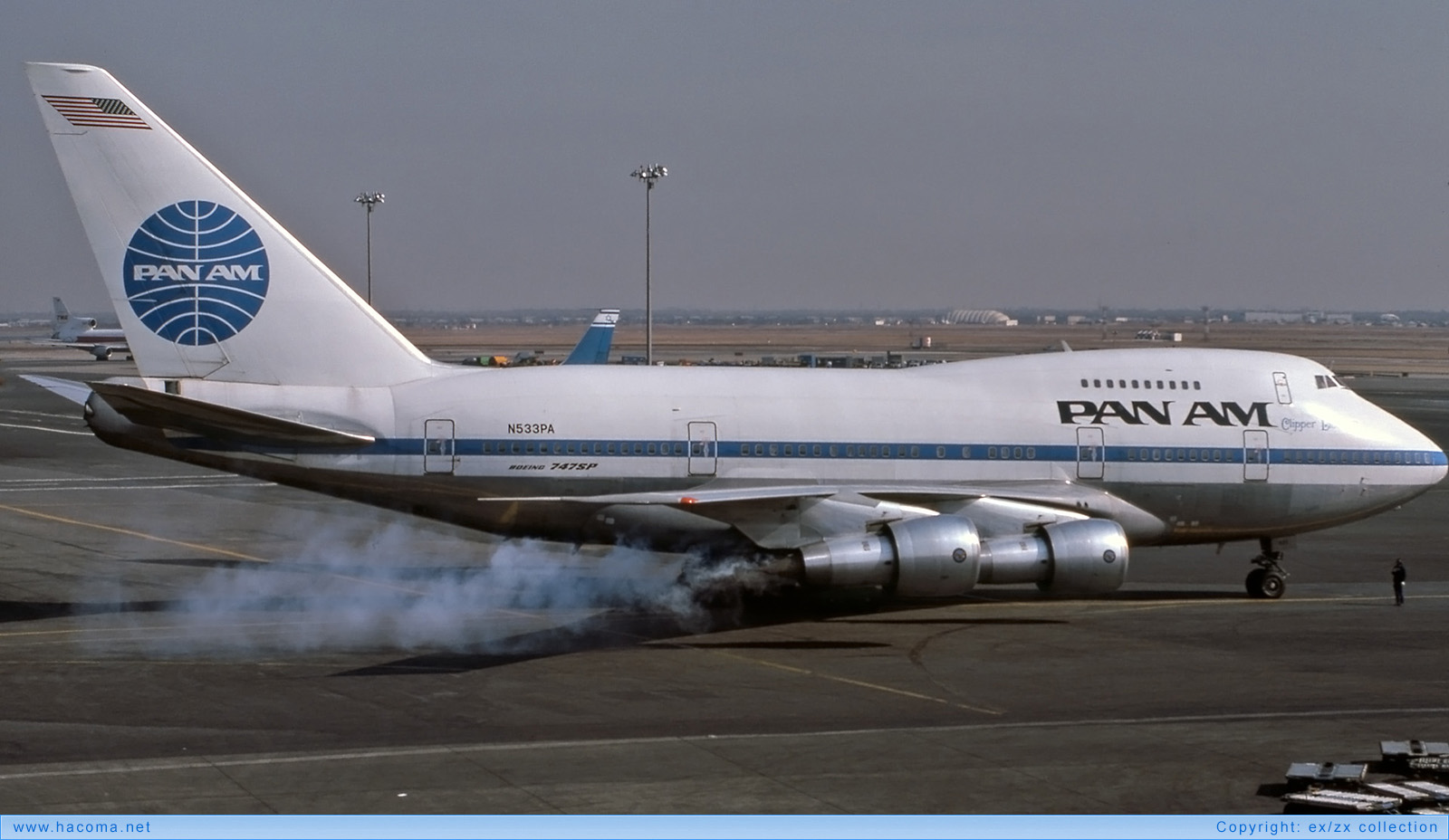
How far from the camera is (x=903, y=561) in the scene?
27.8 meters

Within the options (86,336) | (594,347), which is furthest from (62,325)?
(594,347)

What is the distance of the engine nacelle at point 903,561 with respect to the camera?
27.8 meters

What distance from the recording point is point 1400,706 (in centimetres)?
2320

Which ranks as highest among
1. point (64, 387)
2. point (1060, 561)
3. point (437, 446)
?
point (64, 387)

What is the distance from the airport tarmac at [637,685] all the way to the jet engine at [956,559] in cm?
106

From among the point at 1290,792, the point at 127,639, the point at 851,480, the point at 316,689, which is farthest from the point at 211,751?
the point at 851,480

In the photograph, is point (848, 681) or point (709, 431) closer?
point (848, 681)

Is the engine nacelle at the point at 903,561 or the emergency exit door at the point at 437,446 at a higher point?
the emergency exit door at the point at 437,446

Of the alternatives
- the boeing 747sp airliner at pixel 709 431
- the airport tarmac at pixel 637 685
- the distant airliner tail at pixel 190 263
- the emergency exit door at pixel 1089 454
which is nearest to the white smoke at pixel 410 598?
the airport tarmac at pixel 637 685

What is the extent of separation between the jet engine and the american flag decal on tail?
14.3 m

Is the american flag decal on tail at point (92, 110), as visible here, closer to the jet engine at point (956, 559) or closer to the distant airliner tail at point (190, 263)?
the distant airliner tail at point (190, 263)

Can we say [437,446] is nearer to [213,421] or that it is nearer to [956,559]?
[213,421]

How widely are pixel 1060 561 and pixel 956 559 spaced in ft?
7.68

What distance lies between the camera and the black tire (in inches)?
1320
